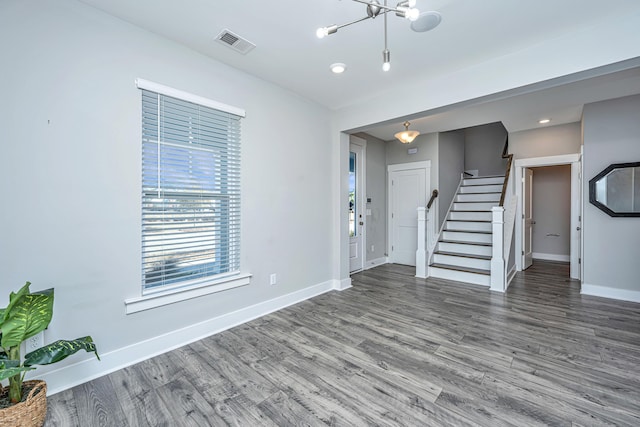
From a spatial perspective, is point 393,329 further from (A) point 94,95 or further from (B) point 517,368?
(A) point 94,95

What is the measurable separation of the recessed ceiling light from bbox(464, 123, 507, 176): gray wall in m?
5.84

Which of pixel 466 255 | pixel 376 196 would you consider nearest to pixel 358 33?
pixel 376 196

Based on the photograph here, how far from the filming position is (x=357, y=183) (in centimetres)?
525

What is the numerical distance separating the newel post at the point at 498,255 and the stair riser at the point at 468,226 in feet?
3.11

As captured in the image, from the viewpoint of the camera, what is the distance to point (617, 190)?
3.69 meters

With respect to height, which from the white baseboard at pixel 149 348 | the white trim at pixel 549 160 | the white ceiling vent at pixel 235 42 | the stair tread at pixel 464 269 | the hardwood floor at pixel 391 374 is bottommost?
the hardwood floor at pixel 391 374

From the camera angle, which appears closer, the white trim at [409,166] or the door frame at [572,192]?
the door frame at [572,192]

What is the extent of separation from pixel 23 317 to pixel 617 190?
6050 mm

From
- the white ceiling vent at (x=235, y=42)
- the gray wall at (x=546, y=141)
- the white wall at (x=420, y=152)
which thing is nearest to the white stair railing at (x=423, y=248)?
the white wall at (x=420, y=152)

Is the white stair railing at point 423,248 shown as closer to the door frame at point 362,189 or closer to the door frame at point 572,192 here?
the door frame at point 362,189

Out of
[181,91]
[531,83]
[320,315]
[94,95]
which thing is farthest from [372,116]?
[94,95]

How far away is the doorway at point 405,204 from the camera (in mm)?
5723

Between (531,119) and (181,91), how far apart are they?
511cm

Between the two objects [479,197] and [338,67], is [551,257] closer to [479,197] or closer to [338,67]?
[479,197]
